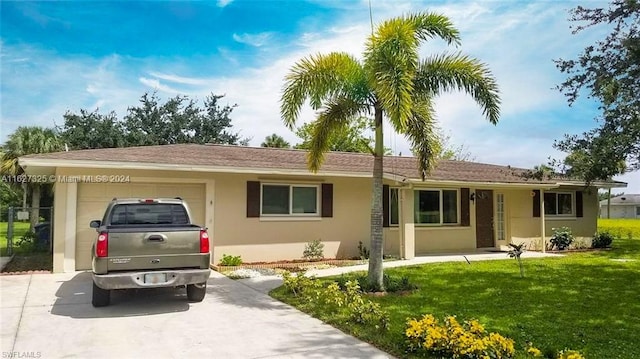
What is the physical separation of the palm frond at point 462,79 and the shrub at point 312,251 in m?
6.54

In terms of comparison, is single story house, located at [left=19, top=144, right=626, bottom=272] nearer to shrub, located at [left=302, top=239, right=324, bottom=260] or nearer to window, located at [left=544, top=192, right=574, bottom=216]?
window, located at [left=544, top=192, right=574, bottom=216]

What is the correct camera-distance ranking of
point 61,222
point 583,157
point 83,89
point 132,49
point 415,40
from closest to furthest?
point 415,40 → point 583,157 → point 61,222 → point 132,49 → point 83,89

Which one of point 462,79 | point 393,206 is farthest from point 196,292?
point 393,206

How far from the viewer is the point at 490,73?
9.33m

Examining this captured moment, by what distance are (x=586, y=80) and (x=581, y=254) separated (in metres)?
9.88

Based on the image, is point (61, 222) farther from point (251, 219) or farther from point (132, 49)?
point (132, 49)

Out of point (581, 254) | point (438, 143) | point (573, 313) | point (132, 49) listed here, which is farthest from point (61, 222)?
point (581, 254)

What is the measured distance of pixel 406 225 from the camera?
558 inches

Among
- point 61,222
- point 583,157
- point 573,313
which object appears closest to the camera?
point 573,313

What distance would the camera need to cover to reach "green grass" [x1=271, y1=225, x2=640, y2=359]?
5984 millimetres

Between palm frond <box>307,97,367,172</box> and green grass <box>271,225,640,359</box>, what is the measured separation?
3.35 m

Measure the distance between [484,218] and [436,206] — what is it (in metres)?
2.39

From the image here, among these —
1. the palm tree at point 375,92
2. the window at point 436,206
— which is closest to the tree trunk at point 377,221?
the palm tree at point 375,92

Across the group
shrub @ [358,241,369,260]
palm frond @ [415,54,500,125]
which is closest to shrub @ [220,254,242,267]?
shrub @ [358,241,369,260]
